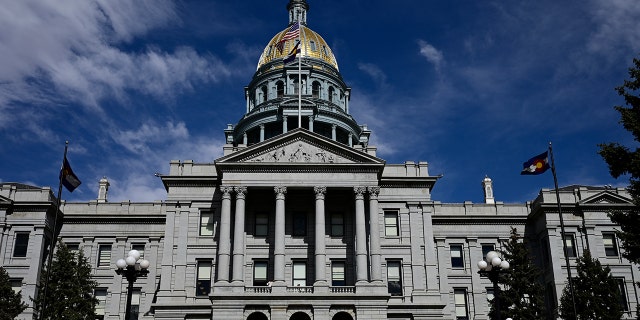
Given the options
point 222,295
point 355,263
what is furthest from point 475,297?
point 222,295

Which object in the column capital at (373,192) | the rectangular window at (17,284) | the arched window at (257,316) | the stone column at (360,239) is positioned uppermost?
the column capital at (373,192)

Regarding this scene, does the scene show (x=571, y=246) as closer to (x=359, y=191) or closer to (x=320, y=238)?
(x=359, y=191)

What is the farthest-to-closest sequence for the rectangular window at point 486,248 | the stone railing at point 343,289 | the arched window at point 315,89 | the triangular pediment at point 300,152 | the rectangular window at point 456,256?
the arched window at point 315,89
the rectangular window at point 486,248
the rectangular window at point 456,256
the triangular pediment at point 300,152
the stone railing at point 343,289

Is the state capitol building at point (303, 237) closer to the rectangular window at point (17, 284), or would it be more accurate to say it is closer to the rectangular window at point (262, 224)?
the rectangular window at point (262, 224)

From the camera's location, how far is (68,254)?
45.1 meters

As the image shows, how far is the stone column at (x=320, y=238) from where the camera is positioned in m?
43.8

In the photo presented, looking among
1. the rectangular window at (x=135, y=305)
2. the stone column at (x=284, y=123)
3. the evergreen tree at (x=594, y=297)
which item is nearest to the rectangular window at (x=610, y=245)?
the evergreen tree at (x=594, y=297)

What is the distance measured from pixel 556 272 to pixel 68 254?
3625 centimetres

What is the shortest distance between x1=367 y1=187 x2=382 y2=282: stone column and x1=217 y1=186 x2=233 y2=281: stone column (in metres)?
9.96

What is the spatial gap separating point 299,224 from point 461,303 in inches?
601

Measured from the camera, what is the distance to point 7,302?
41.8 metres

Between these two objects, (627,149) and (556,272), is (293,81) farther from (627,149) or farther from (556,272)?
(627,149)

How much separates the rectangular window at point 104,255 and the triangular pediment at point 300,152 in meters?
14.2

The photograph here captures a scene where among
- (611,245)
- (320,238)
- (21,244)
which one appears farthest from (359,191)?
(21,244)
